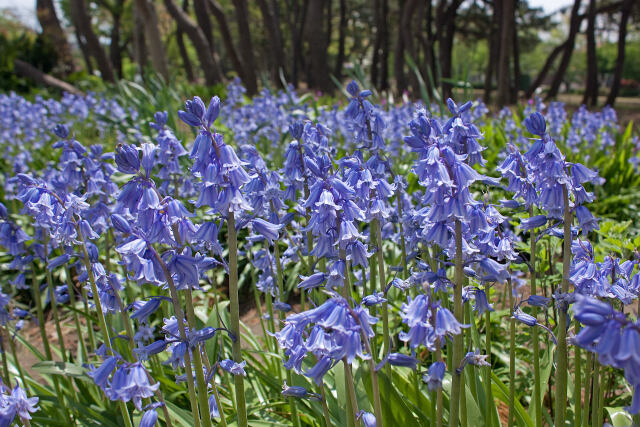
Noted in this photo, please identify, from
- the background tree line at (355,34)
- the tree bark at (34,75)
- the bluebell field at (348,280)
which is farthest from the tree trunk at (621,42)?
the tree bark at (34,75)

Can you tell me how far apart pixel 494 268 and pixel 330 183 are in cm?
57

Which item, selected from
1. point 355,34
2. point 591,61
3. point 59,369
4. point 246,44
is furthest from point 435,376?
point 355,34

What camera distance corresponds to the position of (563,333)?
1.67m

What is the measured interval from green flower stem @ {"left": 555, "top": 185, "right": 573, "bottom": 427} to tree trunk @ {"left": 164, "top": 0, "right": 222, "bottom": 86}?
16119 mm

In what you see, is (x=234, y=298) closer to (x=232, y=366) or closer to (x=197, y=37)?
(x=232, y=366)

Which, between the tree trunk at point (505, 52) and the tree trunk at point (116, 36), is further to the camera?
the tree trunk at point (116, 36)

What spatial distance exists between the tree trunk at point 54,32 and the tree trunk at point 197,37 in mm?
7725

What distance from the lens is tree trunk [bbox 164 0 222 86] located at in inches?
630

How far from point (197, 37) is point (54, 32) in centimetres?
900

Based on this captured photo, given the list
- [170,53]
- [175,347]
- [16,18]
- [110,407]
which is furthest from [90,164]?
[170,53]

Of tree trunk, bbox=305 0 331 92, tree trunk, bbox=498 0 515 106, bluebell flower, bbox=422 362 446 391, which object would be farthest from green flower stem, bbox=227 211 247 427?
tree trunk, bbox=305 0 331 92

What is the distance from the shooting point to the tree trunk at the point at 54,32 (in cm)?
2144

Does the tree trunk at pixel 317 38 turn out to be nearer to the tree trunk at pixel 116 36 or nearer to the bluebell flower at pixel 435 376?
the bluebell flower at pixel 435 376

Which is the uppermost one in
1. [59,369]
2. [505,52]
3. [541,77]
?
[505,52]
